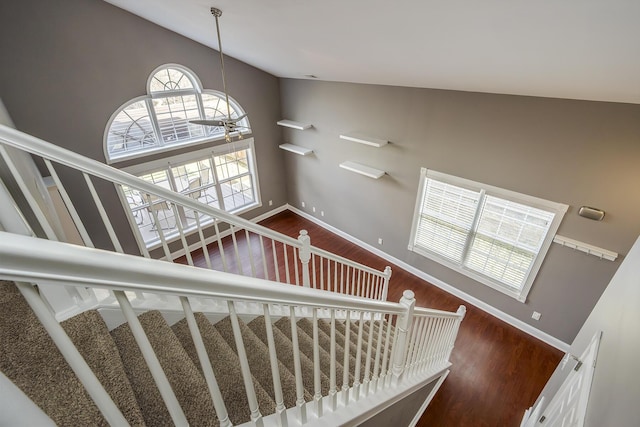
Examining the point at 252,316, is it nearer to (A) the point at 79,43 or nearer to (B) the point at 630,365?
(B) the point at 630,365

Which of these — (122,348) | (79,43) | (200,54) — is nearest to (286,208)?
(200,54)

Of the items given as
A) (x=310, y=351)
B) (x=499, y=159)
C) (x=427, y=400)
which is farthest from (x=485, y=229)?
(x=310, y=351)

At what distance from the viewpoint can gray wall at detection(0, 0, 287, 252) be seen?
3264 millimetres

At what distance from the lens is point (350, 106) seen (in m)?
4.77

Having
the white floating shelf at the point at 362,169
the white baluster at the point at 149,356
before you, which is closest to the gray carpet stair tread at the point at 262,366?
the white baluster at the point at 149,356

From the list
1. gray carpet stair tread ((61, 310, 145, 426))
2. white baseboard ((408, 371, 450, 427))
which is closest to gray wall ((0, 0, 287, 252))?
gray carpet stair tread ((61, 310, 145, 426))

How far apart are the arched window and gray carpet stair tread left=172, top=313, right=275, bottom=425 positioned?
355 cm

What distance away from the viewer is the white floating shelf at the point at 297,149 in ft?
18.9

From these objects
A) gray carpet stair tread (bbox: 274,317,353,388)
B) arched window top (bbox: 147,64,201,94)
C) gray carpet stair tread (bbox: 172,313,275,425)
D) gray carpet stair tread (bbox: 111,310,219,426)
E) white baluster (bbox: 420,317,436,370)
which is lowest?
white baluster (bbox: 420,317,436,370)

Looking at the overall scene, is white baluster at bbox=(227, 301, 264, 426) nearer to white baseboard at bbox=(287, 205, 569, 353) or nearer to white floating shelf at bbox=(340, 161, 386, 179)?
white floating shelf at bbox=(340, 161, 386, 179)

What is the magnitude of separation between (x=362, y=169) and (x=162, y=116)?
356 centimetres

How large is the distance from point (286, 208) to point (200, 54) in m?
3.75

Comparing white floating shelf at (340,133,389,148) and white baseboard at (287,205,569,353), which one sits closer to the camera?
white baseboard at (287,205,569,353)

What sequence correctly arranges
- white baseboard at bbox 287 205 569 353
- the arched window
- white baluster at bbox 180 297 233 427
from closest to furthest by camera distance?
1. white baluster at bbox 180 297 233 427
2. white baseboard at bbox 287 205 569 353
3. the arched window
